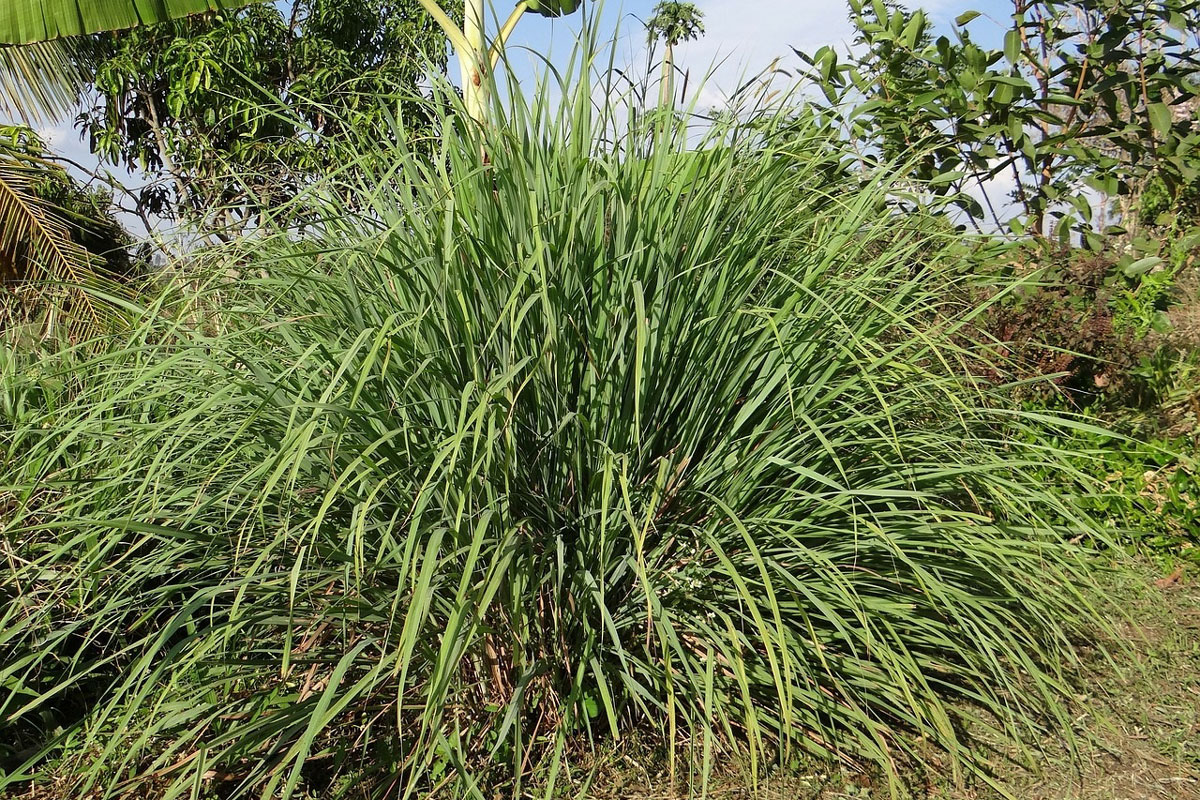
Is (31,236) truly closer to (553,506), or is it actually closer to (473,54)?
(473,54)

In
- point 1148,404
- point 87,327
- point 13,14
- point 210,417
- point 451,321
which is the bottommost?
point 87,327

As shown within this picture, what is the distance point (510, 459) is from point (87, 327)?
453cm

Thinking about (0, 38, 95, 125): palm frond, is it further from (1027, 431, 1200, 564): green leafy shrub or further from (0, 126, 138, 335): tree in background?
(1027, 431, 1200, 564): green leafy shrub

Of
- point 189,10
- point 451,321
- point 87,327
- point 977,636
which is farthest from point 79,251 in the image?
point 977,636

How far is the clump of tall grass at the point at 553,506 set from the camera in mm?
2500

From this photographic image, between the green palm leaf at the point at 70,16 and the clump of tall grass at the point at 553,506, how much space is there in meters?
3.88

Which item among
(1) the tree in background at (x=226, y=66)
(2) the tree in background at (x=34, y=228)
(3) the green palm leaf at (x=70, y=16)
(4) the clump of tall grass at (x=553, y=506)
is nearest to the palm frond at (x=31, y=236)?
(2) the tree in background at (x=34, y=228)

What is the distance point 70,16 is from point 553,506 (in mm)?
5417

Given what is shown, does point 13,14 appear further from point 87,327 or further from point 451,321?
point 451,321

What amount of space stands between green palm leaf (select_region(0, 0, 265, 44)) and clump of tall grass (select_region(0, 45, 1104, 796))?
3.88m

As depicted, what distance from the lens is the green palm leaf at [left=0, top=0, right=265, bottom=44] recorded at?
5902 millimetres

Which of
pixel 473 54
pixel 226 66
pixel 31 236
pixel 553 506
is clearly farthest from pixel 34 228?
pixel 553 506

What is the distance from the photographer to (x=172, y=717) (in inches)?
98.1

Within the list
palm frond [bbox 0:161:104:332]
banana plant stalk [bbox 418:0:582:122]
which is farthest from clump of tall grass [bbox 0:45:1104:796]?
palm frond [bbox 0:161:104:332]
